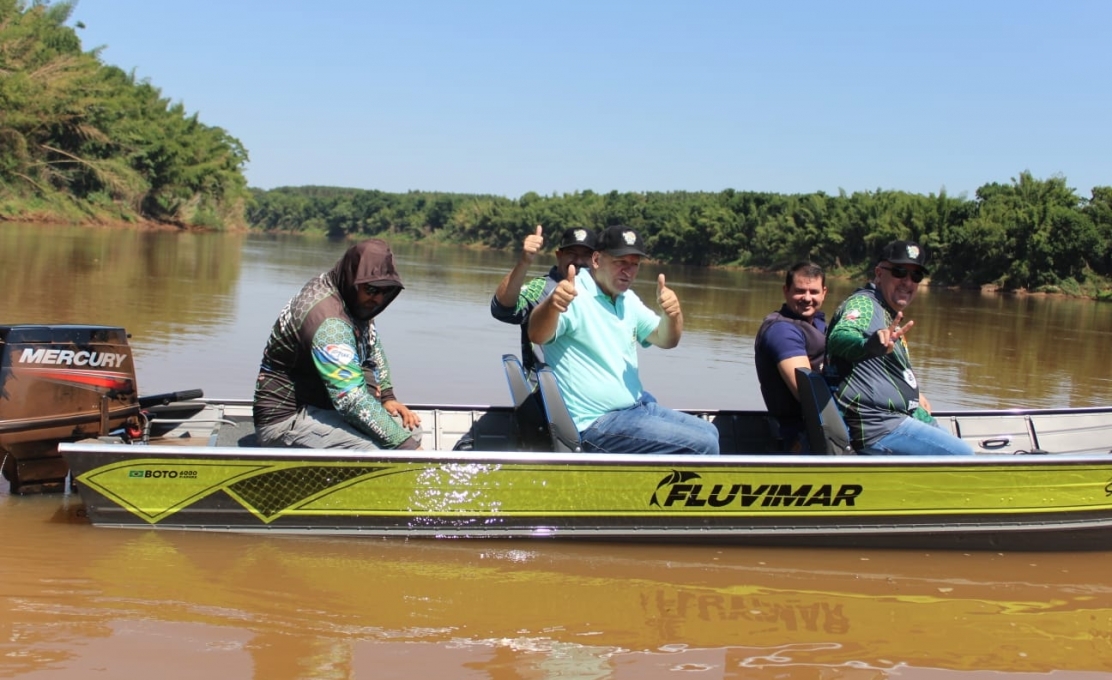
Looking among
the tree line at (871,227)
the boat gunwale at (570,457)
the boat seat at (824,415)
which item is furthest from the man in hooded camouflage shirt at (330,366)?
the tree line at (871,227)

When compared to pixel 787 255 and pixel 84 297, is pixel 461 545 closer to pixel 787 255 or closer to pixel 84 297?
pixel 84 297

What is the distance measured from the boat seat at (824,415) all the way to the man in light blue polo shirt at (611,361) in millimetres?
519

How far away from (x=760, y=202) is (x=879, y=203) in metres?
16.7

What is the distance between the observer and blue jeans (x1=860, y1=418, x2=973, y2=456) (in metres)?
5.35

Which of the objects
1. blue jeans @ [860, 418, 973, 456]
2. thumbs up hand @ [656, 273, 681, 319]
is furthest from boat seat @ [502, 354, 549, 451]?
blue jeans @ [860, 418, 973, 456]

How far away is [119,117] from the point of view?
59438mm

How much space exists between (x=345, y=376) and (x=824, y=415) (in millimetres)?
2430

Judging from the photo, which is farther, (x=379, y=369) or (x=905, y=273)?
(x=379, y=369)

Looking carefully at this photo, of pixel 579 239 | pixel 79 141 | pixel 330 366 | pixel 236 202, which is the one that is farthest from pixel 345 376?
pixel 236 202

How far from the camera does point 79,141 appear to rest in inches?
2052

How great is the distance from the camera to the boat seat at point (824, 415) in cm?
538

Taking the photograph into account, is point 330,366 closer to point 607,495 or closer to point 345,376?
point 345,376

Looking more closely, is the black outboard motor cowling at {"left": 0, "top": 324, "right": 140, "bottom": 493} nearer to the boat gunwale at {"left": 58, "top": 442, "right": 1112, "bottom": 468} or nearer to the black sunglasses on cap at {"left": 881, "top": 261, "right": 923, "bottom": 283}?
the boat gunwale at {"left": 58, "top": 442, "right": 1112, "bottom": 468}

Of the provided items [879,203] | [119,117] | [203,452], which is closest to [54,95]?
[119,117]
